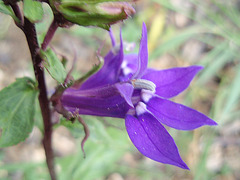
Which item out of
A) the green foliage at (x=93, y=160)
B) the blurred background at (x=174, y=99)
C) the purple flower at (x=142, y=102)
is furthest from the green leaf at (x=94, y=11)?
the blurred background at (x=174, y=99)

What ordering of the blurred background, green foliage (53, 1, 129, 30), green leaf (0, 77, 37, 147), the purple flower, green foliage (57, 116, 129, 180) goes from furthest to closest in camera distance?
the blurred background
green foliage (57, 116, 129, 180)
green leaf (0, 77, 37, 147)
the purple flower
green foliage (53, 1, 129, 30)

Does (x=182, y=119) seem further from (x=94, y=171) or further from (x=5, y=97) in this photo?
(x=94, y=171)

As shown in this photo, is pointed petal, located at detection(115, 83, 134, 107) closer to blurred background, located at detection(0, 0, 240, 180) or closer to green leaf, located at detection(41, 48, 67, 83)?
green leaf, located at detection(41, 48, 67, 83)

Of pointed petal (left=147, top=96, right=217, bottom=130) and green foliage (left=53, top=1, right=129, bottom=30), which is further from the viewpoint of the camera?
pointed petal (left=147, top=96, right=217, bottom=130)

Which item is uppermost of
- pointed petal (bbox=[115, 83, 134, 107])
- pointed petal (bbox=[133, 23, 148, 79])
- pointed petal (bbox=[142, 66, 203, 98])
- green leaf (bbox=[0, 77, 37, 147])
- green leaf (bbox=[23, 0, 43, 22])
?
green leaf (bbox=[23, 0, 43, 22])

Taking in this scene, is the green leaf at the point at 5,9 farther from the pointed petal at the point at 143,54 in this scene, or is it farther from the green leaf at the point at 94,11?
the pointed petal at the point at 143,54

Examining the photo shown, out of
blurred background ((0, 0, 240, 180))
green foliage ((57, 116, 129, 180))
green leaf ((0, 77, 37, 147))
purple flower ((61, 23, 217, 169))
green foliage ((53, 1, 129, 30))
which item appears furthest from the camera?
blurred background ((0, 0, 240, 180))

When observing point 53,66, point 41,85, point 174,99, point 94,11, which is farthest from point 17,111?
point 174,99

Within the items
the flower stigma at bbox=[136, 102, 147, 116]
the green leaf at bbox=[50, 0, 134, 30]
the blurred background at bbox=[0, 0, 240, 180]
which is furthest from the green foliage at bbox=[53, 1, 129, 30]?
the blurred background at bbox=[0, 0, 240, 180]
